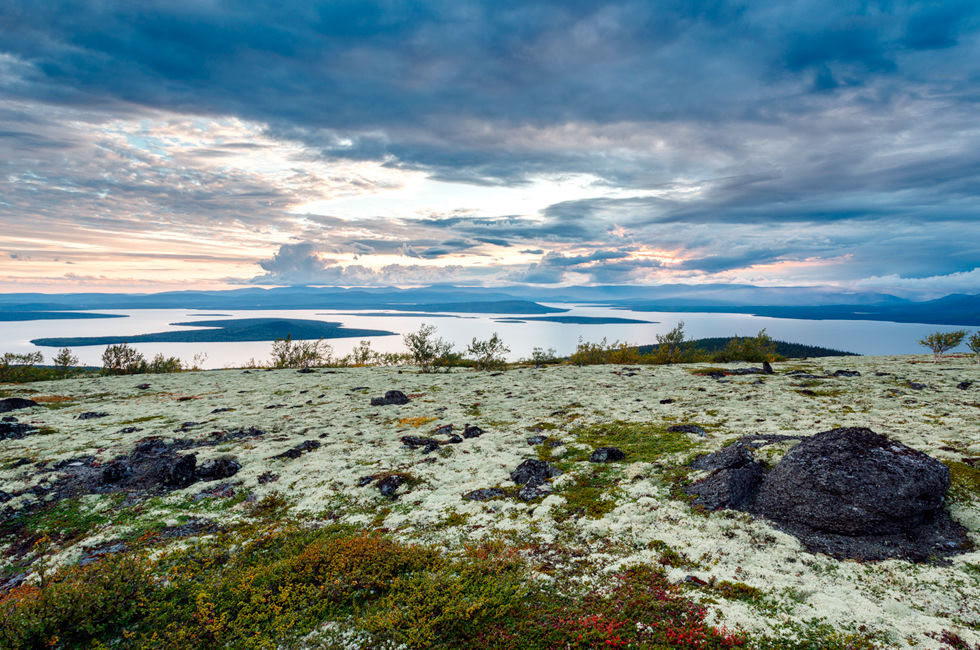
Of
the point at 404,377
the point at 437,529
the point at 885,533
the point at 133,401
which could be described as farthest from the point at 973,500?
the point at 133,401

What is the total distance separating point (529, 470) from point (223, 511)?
9.44 meters

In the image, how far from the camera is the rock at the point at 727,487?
10438mm

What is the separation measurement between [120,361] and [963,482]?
74948mm

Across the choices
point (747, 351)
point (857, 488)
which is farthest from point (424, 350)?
point (857, 488)

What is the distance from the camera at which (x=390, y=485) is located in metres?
13.2

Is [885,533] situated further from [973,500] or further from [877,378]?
[877,378]

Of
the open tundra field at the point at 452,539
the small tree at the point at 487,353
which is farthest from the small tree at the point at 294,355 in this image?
the open tundra field at the point at 452,539

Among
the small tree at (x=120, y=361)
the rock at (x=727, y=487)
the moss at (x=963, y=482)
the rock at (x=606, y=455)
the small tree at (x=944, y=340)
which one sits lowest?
A: the small tree at (x=120, y=361)

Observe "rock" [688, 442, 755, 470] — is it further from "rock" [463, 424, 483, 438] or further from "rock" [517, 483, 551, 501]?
"rock" [463, 424, 483, 438]

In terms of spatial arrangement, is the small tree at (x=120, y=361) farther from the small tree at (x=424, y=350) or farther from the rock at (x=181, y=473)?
the rock at (x=181, y=473)

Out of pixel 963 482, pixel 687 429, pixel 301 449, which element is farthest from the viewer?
pixel 301 449

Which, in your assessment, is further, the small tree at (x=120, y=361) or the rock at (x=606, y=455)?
the small tree at (x=120, y=361)

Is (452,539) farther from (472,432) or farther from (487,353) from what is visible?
(487,353)

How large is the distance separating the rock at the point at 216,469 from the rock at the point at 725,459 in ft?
52.8
